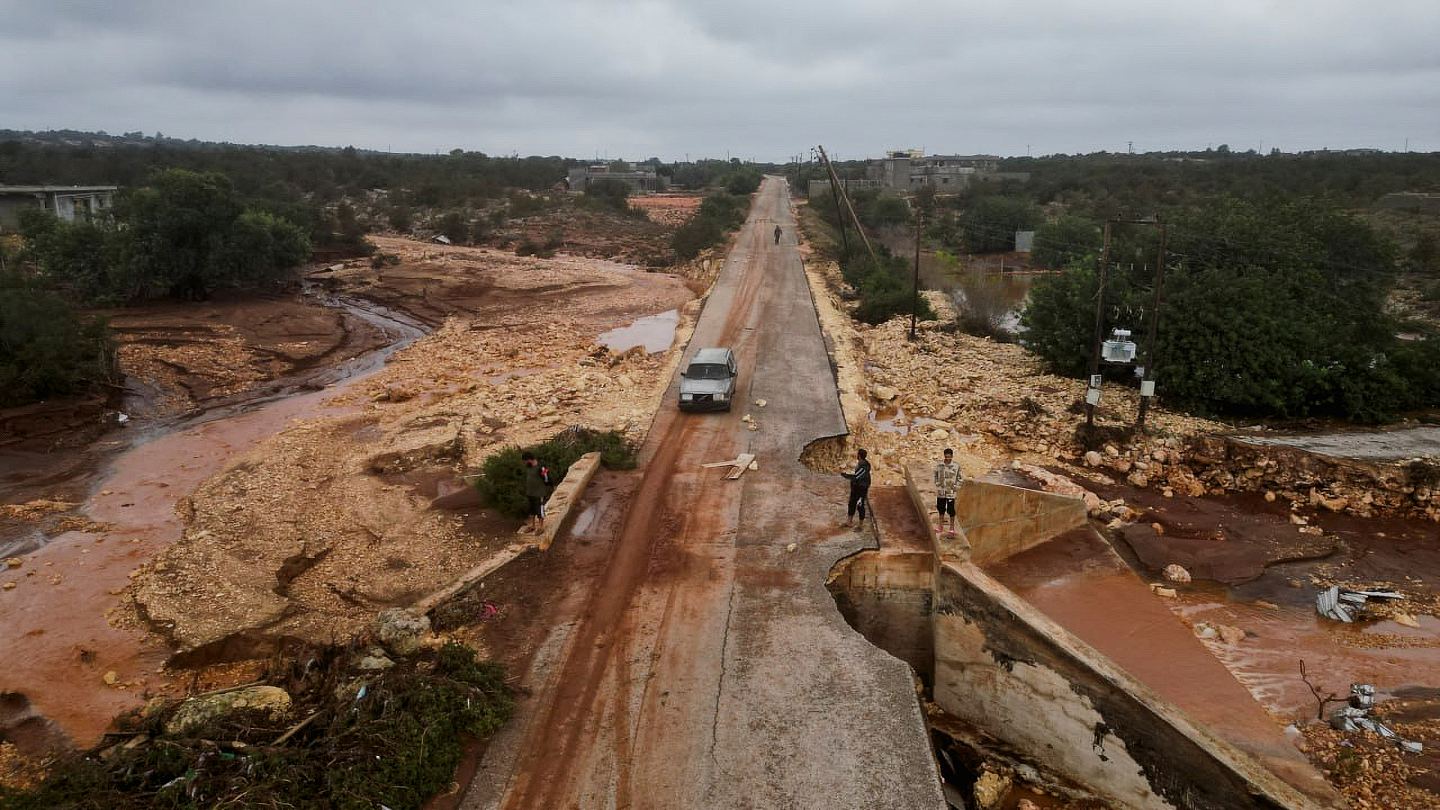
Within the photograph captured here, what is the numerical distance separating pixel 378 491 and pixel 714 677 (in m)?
11.2

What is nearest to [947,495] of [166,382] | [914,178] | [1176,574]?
→ [1176,574]

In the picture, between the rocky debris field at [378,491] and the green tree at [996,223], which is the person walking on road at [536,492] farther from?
the green tree at [996,223]

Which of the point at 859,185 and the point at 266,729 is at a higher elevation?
the point at 859,185

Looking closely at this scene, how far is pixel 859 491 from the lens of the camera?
1327cm

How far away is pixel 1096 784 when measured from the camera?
1045 cm

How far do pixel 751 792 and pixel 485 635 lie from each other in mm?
4225

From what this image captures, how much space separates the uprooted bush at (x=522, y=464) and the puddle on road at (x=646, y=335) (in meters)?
14.2

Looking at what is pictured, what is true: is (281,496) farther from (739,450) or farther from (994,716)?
(994,716)

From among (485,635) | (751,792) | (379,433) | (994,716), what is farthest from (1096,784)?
(379,433)

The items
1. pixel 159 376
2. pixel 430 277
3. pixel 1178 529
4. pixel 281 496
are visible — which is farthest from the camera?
pixel 430 277

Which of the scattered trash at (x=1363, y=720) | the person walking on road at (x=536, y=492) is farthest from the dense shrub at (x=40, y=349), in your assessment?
the scattered trash at (x=1363, y=720)

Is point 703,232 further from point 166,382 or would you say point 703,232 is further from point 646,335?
point 166,382

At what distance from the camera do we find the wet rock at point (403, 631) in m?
10.1

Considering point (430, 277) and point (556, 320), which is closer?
point (556, 320)
